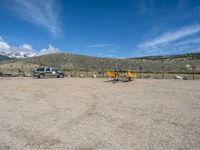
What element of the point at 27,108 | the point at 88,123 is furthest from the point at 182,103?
the point at 27,108

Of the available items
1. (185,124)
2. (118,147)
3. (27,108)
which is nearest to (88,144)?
(118,147)

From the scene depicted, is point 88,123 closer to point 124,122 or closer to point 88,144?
point 124,122

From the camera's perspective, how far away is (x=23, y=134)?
22.6ft

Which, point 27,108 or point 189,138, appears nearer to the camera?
point 189,138

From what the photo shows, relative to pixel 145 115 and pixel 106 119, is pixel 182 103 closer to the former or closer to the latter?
pixel 145 115

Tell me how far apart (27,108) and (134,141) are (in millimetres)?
6215

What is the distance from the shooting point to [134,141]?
6.15 metres

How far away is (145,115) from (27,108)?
5462 mm

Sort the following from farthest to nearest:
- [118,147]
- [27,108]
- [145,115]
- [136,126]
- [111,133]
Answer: [27,108] → [145,115] → [136,126] → [111,133] → [118,147]

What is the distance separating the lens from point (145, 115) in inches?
347

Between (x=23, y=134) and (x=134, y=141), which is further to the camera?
(x=23, y=134)

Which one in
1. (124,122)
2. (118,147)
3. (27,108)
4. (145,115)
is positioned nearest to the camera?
(118,147)

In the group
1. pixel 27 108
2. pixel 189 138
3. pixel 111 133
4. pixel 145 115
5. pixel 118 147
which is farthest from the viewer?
pixel 27 108

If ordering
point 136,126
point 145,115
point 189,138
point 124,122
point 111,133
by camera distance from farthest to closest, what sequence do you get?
point 145,115
point 124,122
point 136,126
point 111,133
point 189,138
